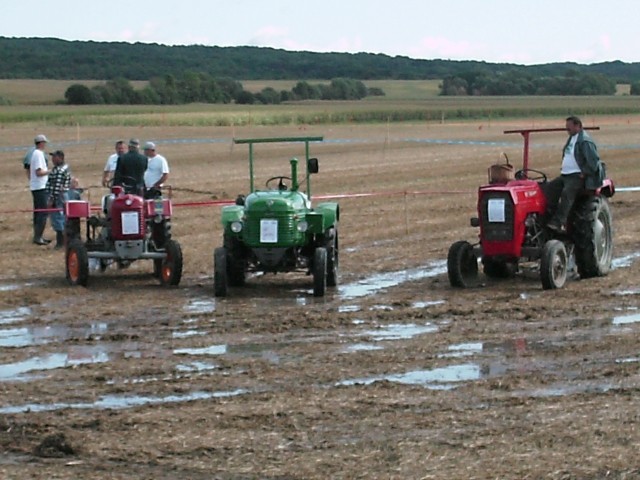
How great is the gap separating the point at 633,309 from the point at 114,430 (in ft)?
20.5

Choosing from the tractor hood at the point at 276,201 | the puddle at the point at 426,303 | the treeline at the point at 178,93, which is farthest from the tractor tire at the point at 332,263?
the treeline at the point at 178,93

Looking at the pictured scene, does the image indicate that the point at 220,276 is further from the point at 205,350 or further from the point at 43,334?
the point at 205,350

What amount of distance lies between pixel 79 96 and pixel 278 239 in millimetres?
79940

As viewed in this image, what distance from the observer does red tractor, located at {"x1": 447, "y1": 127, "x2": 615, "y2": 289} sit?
45.8 feet

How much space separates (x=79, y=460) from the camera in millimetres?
7379

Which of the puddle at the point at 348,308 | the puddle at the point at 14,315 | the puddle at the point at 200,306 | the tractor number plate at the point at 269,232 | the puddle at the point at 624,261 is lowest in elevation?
the puddle at the point at 14,315

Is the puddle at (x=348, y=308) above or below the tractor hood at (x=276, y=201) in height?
below

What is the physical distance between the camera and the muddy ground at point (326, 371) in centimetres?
738

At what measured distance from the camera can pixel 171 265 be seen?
14.7 m

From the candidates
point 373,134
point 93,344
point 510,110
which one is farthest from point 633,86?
point 93,344

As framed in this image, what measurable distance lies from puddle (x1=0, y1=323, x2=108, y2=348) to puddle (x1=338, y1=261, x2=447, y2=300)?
283cm

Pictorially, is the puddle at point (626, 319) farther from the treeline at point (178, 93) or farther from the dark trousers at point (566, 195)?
the treeline at point (178, 93)

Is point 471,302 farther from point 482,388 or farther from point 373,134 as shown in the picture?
point 373,134

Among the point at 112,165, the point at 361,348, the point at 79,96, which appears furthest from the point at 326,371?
the point at 79,96
